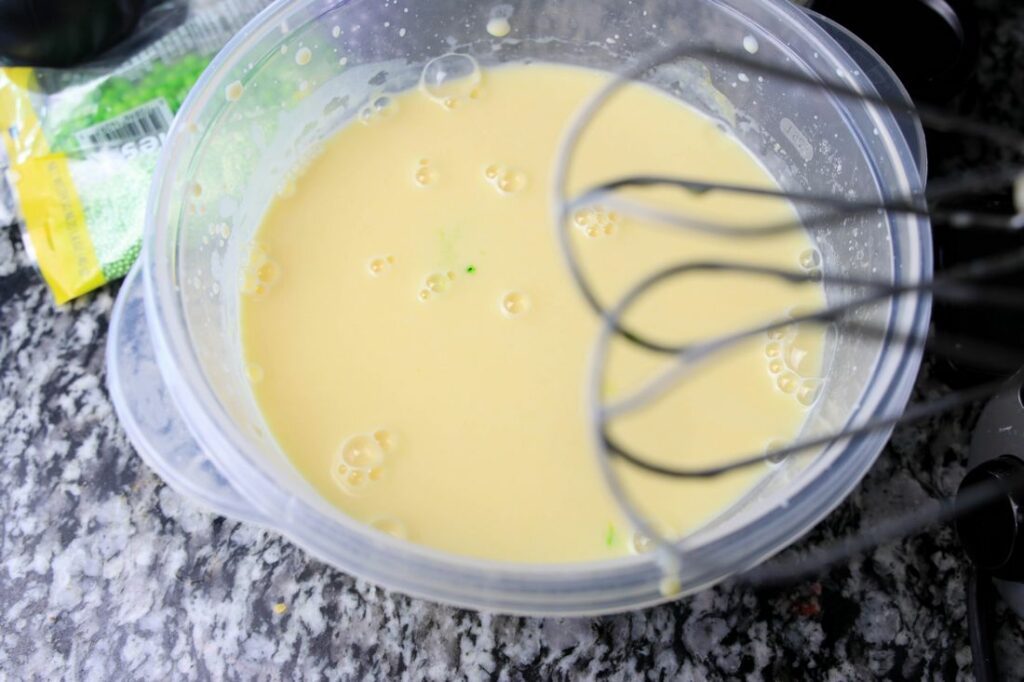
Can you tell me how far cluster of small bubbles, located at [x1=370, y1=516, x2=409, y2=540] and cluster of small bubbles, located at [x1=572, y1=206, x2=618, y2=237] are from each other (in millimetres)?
248

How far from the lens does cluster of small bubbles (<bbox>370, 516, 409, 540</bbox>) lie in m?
0.64

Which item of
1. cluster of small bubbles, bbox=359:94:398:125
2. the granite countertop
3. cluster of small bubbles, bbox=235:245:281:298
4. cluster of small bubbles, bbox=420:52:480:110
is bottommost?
the granite countertop

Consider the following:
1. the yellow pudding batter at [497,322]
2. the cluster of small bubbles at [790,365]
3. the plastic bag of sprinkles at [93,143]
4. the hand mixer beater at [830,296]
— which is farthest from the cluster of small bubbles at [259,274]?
the cluster of small bubbles at [790,365]

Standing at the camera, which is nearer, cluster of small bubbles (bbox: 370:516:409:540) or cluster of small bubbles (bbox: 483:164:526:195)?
cluster of small bubbles (bbox: 370:516:409:540)

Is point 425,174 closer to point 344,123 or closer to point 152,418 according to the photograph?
point 344,123

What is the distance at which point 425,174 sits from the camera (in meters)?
0.76

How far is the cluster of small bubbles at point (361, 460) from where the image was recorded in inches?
25.7

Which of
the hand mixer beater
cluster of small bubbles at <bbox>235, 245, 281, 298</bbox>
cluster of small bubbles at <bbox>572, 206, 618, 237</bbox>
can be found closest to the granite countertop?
the hand mixer beater

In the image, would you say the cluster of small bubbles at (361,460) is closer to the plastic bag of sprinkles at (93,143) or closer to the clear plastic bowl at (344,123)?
the clear plastic bowl at (344,123)

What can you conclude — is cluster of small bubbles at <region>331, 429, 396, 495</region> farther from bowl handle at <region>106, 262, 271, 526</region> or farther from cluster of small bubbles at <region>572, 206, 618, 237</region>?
cluster of small bubbles at <region>572, 206, 618, 237</region>

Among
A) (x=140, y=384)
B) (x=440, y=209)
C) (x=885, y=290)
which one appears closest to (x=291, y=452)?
(x=140, y=384)

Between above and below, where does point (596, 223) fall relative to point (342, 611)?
above

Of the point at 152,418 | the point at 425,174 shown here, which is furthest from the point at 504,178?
the point at 152,418

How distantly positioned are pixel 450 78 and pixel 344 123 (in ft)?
0.30
